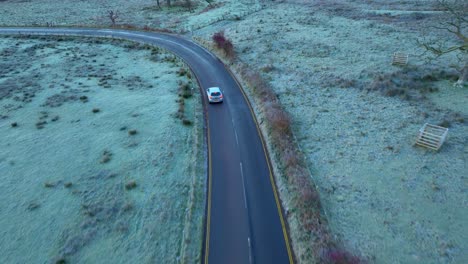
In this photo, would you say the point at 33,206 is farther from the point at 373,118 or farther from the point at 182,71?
the point at 373,118

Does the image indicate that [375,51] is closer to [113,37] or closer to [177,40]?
[177,40]

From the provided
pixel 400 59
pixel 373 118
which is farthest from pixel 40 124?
pixel 400 59

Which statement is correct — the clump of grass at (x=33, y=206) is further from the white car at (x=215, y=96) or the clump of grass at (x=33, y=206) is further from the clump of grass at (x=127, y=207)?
the white car at (x=215, y=96)

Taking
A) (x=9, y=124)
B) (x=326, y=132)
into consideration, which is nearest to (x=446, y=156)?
(x=326, y=132)

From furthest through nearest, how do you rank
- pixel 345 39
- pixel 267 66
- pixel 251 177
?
pixel 345 39 < pixel 267 66 < pixel 251 177

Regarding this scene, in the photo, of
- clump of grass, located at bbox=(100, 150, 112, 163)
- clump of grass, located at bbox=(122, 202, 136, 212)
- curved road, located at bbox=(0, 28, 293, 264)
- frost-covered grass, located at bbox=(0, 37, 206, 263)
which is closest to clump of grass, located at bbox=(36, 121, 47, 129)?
frost-covered grass, located at bbox=(0, 37, 206, 263)

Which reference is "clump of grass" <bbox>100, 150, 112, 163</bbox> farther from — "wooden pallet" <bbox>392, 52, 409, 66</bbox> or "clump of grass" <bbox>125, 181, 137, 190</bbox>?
"wooden pallet" <bbox>392, 52, 409, 66</bbox>

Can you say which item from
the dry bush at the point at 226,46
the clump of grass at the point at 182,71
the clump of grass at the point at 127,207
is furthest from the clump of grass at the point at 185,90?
the clump of grass at the point at 127,207
